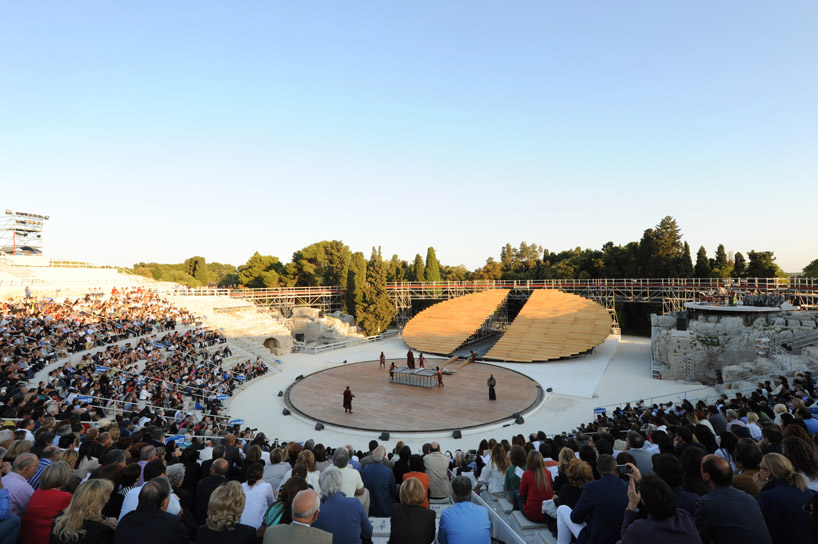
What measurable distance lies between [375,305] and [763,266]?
3862 cm

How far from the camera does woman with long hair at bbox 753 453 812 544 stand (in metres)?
2.94

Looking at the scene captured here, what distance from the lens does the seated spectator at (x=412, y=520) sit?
11.6 ft

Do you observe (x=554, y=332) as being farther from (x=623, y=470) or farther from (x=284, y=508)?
(x=284, y=508)

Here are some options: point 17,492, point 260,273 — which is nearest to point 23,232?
point 260,273

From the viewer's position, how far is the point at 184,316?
2744 cm

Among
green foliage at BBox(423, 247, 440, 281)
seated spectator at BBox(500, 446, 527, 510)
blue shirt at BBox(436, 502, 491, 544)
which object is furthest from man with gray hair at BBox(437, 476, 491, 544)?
green foliage at BBox(423, 247, 440, 281)

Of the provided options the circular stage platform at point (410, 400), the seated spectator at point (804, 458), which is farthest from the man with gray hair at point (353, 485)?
the circular stage platform at point (410, 400)

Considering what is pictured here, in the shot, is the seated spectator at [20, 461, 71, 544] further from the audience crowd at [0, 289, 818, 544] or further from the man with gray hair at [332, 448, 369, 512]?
the man with gray hair at [332, 448, 369, 512]

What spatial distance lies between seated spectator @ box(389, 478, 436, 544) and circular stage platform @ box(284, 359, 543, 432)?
1124 cm

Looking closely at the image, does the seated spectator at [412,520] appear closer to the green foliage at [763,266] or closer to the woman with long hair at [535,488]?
the woman with long hair at [535,488]

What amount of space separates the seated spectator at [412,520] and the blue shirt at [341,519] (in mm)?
318

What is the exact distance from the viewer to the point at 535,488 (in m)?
4.92

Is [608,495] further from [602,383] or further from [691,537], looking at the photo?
[602,383]

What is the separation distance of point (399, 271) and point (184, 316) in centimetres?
3277
